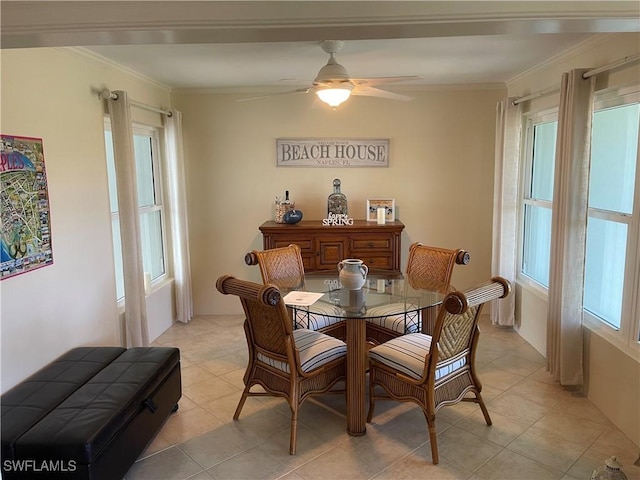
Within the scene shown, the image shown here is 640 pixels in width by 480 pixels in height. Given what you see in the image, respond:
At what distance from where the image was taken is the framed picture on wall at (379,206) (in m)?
4.68

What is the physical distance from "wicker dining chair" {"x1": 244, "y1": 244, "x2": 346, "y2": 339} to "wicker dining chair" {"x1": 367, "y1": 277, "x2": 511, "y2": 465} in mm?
532

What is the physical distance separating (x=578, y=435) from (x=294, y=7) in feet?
8.94

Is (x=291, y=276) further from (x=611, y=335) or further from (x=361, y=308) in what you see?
(x=611, y=335)

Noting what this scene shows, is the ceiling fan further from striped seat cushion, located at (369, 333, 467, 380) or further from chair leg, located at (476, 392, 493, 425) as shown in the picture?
chair leg, located at (476, 392, 493, 425)

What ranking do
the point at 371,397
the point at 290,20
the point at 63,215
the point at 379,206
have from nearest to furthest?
the point at 290,20 < the point at 371,397 < the point at 63,215 < the point at 379,206

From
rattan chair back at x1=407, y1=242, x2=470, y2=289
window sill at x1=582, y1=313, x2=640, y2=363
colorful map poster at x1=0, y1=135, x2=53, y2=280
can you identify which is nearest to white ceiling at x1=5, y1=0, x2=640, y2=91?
colorful map poster at x1=0, y1=135, x2=53, y2=280

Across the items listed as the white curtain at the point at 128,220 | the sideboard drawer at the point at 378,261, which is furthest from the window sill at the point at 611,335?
the white curtain at the point at 128,220

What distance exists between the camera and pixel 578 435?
2.69 meters

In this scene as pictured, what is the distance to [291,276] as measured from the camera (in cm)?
365

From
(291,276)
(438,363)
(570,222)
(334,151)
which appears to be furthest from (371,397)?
(334,151)

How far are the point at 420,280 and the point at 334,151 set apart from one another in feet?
6.07

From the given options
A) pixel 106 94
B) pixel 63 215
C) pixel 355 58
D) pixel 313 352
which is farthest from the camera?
pixel 355 58

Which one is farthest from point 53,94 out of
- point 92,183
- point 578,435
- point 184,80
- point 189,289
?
point 578,435

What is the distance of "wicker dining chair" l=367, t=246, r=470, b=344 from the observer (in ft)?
10.7
